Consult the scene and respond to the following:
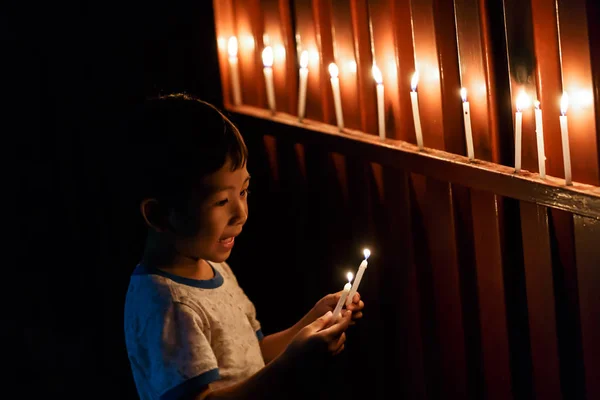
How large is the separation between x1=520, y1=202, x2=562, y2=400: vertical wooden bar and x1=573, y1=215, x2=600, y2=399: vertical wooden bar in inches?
4.2

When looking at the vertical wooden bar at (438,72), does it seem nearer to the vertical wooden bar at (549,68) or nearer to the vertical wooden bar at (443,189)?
the vertical wooden bar at (443,189)

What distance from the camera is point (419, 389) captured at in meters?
2.92

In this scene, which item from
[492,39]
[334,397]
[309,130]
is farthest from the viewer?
[334,397]

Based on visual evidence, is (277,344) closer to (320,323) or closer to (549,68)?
(320,323)

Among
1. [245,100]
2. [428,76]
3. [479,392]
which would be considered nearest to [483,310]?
[479,392]

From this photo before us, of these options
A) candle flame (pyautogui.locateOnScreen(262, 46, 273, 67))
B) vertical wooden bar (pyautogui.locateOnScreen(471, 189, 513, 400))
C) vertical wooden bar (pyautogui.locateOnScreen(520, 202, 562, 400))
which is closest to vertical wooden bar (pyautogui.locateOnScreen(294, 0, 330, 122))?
candle flame (pyautogui.locateOnScreen(262, 46, 273, 67))

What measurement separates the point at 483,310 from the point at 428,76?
86 cm

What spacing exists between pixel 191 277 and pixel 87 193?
68.9 inches

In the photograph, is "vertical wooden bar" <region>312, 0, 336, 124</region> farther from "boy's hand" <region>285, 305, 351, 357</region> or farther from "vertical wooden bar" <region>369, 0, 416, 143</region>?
"boy's hand" <region>285, 305, 351, 357</region>

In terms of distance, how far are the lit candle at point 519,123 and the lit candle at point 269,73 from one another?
3.94 feet

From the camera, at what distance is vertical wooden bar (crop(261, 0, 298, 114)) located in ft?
10.4

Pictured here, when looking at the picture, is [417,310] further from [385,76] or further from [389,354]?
[385,76]

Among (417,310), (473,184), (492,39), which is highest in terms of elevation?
(492,39)

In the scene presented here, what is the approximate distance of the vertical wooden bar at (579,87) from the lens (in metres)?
2.18
